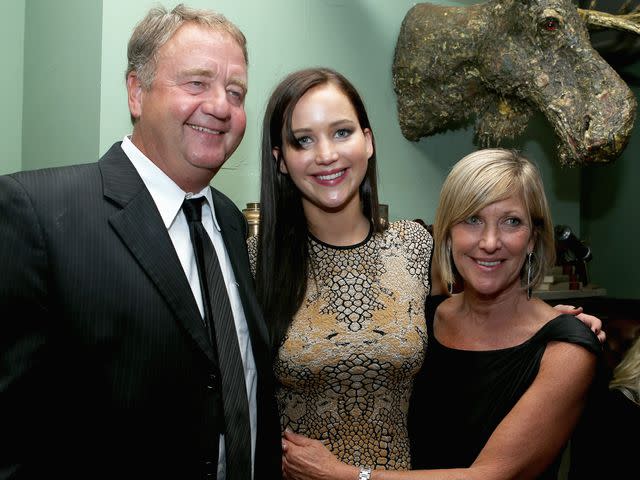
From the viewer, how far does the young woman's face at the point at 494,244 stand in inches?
66.6

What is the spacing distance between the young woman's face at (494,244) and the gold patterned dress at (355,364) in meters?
0.18

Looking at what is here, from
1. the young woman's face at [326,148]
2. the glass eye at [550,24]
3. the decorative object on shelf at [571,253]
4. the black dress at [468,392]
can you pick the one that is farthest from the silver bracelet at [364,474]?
the decorative object on shelf at [571,253]

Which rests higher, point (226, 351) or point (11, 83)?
point (11, 83)

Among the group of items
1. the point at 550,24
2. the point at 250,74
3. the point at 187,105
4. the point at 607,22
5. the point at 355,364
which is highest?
the point at 607,22

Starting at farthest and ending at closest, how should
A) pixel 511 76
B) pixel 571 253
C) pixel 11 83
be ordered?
pixel 571 253
pixel 511 76
pixel 11 83

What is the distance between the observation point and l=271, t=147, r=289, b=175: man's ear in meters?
1.81

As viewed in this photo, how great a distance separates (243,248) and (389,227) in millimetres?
490

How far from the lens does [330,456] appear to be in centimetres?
160

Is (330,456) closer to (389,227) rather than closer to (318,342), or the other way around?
(318,342)

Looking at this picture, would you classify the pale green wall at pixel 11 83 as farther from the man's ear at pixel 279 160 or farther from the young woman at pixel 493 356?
the young woman at pixel 493 356

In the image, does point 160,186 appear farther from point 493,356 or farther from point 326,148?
point 493,356

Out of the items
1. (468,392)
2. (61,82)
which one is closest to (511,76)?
(468,392)

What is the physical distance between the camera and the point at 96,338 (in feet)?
3.67

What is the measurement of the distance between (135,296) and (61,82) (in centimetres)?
152
